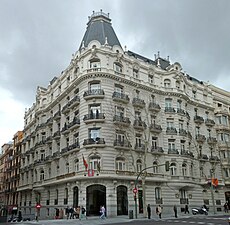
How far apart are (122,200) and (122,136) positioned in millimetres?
7869

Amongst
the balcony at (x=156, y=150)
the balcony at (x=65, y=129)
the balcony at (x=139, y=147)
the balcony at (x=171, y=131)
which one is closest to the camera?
the balcony at (x=139, y=147)

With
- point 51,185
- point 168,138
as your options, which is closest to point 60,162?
Result: point 51,185

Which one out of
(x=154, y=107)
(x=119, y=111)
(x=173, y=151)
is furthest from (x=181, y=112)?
(x=119, y=111)

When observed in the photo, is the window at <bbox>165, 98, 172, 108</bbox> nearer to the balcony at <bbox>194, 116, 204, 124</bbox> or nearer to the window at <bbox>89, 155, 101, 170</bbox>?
the balcony at <bbox>194, 116, 204, 124</bbox>

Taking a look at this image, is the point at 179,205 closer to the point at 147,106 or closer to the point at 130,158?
the point at 130,158

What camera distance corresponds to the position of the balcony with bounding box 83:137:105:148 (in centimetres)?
3594

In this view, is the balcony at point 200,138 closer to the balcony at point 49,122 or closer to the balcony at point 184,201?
the balcony at point 184,201

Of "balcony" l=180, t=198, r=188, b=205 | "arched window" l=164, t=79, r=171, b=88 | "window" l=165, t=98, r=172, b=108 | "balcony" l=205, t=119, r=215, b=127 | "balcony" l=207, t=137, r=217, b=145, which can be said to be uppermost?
"arched window" l=164, t=79, r=171, b=88

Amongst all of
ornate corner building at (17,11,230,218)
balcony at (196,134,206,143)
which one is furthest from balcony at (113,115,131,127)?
balcony at (196,134,206,143)

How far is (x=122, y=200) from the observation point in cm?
3666

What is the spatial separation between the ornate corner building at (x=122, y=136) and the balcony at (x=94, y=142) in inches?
4.7

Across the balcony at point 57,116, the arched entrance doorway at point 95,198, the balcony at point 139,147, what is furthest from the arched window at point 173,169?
the balcony at point 57,116

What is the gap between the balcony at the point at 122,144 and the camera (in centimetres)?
3672

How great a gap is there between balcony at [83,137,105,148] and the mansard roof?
14.1 meters
